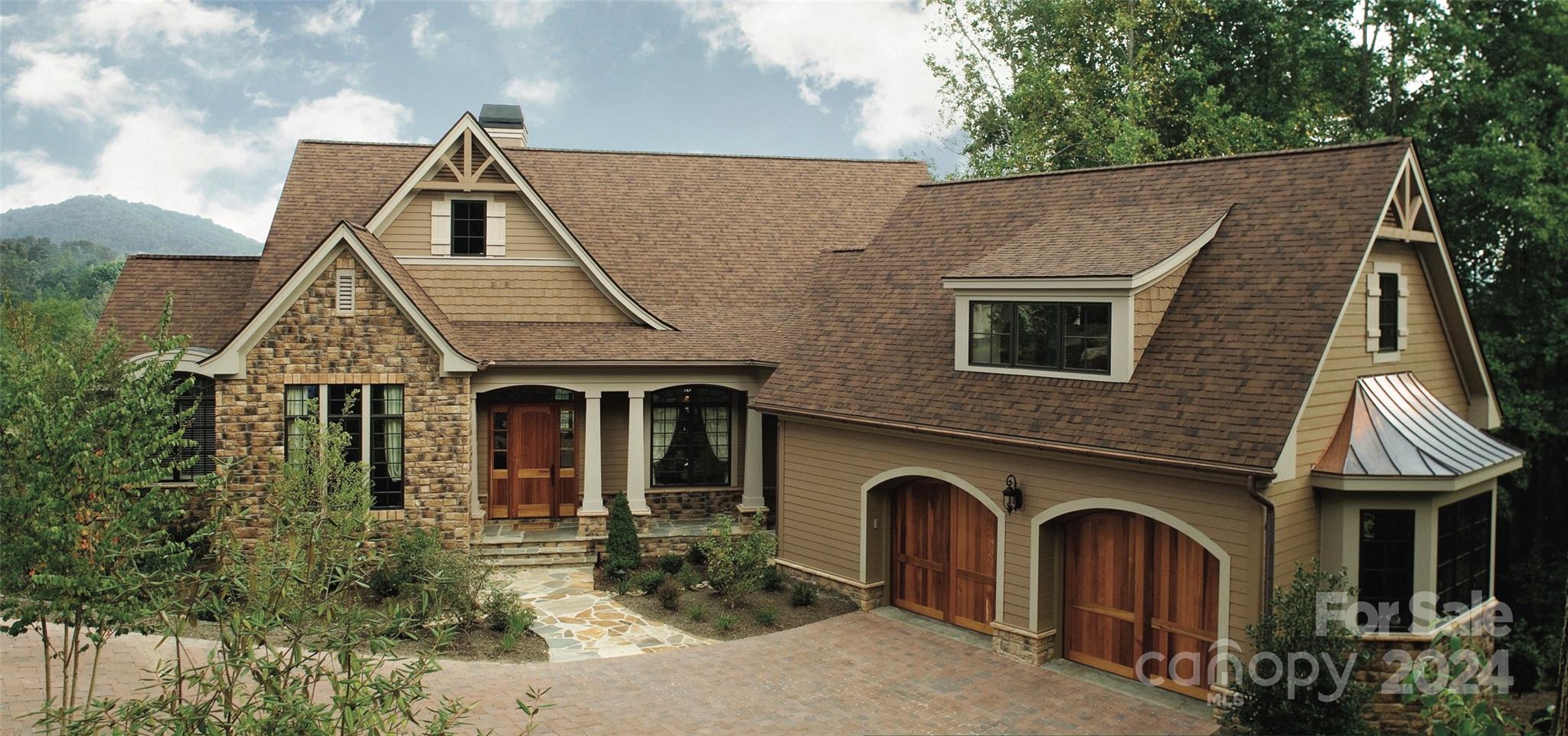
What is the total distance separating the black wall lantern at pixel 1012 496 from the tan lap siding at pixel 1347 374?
9.98ft

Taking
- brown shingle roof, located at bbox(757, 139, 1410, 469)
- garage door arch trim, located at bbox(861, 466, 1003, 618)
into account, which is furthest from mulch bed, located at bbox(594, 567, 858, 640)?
brown shingle roof, located at bbox(757, 139, 1410, 469)

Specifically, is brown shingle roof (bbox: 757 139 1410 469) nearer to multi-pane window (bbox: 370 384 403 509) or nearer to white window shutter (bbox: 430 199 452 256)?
multi-pane window (bbox: 370 384 403 509)

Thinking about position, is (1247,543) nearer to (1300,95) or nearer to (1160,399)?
(1160,399)

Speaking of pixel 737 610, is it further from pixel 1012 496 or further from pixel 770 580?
pixel 1012 496

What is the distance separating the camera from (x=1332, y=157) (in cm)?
1330

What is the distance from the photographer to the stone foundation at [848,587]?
1554cm

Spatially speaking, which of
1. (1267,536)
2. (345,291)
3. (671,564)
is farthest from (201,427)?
(1267,536)

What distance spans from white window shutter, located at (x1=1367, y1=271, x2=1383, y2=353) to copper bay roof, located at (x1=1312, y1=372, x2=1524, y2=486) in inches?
15.7

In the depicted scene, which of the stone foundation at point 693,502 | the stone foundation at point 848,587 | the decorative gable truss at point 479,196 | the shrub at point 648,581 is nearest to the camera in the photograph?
the stone foundation at point 848,587

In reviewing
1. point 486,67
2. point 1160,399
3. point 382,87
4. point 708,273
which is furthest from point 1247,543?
point 486,67

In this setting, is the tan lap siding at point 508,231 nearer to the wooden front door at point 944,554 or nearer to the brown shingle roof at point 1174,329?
the brown shingle roof at point 1174,329

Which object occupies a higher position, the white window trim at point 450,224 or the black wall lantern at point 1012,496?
the white window trim at point 450,224

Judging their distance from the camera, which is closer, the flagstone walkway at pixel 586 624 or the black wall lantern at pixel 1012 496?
the black wall lantern at pixel 1012 496

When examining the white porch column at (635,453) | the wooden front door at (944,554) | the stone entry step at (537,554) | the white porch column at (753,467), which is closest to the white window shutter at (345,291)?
the stone entry step at (537,554)
